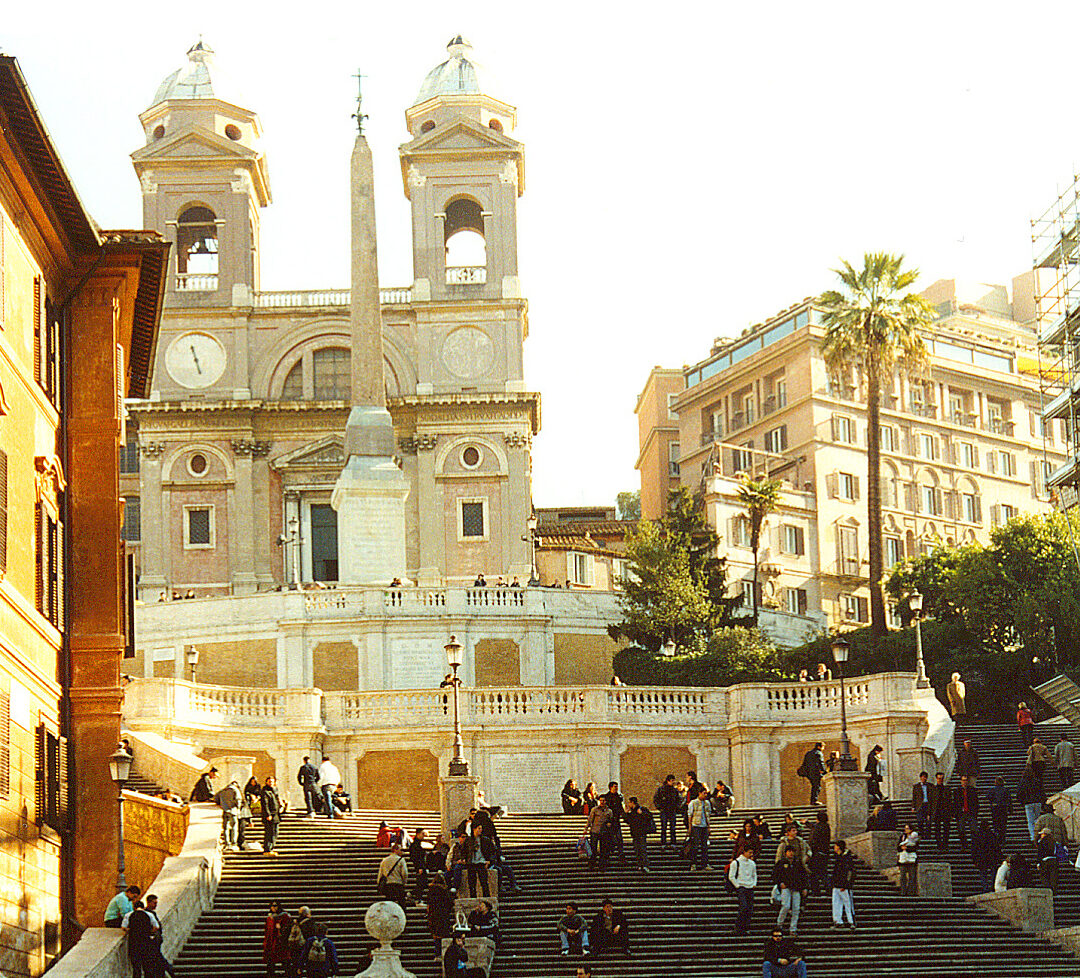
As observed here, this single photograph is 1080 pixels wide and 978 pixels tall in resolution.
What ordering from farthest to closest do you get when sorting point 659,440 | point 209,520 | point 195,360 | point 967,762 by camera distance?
point 659,440, point 195,360, point 209,520, point 967,762

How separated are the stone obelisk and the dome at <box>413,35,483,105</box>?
8.69m

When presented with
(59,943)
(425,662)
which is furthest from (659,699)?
(59,943)

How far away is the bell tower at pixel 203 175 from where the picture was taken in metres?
81.9

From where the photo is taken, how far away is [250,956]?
31.4 meters

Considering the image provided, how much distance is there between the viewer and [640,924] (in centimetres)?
3322

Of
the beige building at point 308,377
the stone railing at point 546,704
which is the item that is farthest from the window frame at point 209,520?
the stone railing at point 546,704

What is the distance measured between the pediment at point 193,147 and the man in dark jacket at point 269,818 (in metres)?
48.2

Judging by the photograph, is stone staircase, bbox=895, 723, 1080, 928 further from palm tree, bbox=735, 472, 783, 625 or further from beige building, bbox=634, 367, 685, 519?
beige building, bbox=634, 367, 685, 519

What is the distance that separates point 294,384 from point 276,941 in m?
53.2

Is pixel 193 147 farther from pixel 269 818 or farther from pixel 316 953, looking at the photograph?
pixel 316 953

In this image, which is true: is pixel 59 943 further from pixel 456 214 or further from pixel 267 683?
pixel 456 214

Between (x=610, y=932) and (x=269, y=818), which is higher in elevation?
(x=269, y=818)

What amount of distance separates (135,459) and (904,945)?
63753 mm

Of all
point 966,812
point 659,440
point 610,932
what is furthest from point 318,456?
point 610,932
